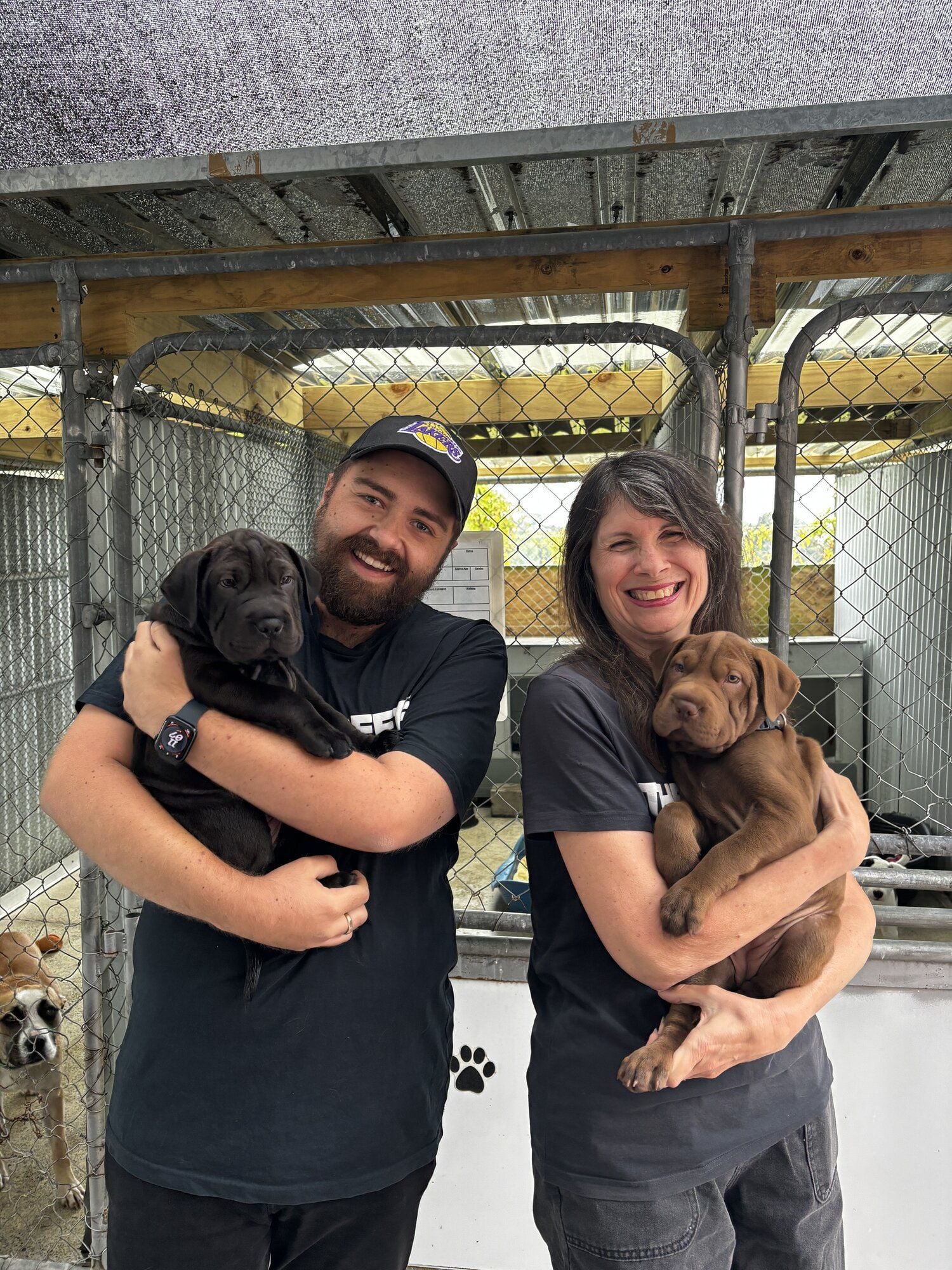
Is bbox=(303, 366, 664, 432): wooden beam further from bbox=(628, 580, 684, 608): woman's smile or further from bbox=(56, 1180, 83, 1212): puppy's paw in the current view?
bbox=(56, 1180, 83, 1212): puppy's paw

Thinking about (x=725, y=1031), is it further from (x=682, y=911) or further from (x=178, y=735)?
(x=178, y=735)

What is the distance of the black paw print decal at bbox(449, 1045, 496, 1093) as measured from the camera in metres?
2.77

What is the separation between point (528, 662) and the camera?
923 centimetres

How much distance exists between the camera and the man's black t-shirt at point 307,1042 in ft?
5.23

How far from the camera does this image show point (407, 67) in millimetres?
2383

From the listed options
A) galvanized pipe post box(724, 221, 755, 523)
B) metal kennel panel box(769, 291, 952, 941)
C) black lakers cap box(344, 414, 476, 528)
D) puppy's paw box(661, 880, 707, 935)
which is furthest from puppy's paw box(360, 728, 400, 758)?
metal kennel panel box(769, 291, 952, 941)

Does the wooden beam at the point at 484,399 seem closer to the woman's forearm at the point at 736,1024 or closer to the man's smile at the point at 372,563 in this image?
the man's smile at the point at 372,563

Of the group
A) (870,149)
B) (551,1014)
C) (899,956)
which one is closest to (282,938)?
(551,1014)

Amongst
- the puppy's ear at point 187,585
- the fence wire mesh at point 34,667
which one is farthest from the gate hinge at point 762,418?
the fence wire mesh at point 34,667

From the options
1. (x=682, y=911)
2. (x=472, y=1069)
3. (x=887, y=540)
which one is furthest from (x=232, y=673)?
(x=887, y=540)

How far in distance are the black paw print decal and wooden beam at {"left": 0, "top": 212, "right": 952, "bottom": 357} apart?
2.38 meters

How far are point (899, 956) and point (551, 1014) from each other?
4.84 feet

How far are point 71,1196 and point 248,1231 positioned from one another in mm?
2733

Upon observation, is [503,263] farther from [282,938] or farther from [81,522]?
[282,938]
